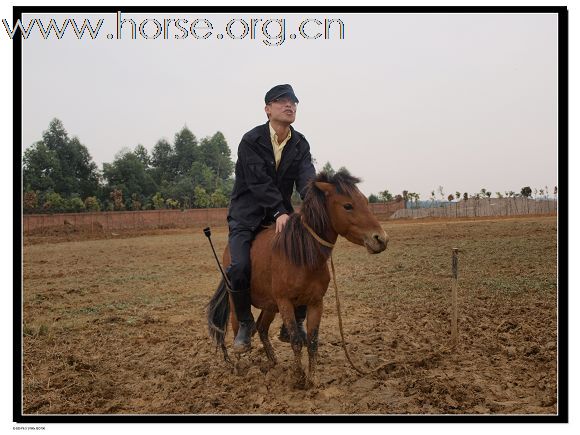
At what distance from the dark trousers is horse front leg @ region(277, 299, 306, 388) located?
→ 0.45 m

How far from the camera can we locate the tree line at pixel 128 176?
30.3 meters

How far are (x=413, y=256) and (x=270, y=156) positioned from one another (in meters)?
8.99

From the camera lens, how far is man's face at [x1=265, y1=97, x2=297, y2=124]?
385 cm

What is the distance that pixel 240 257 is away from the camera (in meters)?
3.97

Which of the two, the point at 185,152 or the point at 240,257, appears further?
the point at 185,152

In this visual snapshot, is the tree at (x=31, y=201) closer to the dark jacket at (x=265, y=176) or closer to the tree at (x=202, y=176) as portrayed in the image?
the tree at (x=202, y=176)

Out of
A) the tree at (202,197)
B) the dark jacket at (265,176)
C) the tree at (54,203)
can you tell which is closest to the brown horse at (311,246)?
the dark jacket at (265,176)

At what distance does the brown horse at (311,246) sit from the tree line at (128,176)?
83.7ft

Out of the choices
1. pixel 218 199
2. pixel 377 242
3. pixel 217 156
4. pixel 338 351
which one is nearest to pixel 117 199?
pixel 218 199

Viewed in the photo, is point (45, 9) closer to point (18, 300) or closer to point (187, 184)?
point (18, 300)

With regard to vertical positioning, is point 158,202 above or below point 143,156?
below

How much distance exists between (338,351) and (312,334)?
132 cm

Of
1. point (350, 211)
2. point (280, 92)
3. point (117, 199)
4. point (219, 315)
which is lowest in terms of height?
point (219, 315)

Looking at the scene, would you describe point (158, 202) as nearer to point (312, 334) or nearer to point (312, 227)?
point (312, 334)
